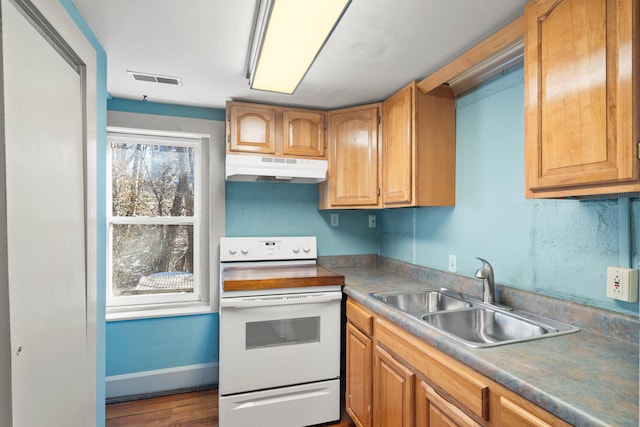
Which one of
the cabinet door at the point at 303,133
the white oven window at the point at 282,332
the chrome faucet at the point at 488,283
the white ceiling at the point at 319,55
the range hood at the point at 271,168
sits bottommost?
the white oven window at the point at 282,332

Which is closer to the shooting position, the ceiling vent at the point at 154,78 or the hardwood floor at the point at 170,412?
the ceiling vent at the point at 154,78

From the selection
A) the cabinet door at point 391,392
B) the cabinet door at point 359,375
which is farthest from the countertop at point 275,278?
the cabinet door at point 391,392

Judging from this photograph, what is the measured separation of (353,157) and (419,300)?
3.67ft

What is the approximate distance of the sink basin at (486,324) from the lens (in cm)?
136

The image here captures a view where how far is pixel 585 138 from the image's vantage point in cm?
98

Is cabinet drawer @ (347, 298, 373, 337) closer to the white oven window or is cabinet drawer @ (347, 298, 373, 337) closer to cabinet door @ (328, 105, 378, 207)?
the white oven window

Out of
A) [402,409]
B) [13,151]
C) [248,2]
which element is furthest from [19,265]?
[402,409]

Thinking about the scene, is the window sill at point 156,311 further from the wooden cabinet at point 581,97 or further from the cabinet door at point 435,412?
the wooden cabinet at point 581,97

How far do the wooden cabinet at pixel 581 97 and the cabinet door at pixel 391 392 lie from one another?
94 cm

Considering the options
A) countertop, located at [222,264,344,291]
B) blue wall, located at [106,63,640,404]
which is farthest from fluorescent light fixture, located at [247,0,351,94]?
countertop, located at [222,264,344,291]

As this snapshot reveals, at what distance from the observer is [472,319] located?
157cm

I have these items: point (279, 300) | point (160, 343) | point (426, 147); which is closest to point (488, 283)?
point (426, 147)

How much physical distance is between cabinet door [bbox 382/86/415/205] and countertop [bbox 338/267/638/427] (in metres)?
0.94

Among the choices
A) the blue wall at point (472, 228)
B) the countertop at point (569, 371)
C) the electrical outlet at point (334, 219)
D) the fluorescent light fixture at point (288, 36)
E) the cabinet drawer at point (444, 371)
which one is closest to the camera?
the countertop at point (569, 371)
